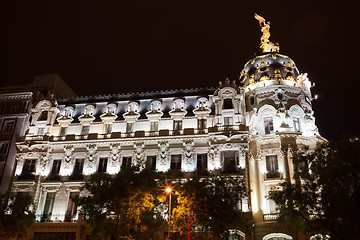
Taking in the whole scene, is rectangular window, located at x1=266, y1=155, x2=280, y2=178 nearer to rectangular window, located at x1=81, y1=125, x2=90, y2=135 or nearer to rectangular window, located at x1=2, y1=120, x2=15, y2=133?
rectangular window, located at x1=81, y1=125, x2=90, y2=135

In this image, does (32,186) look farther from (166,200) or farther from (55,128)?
(166,200)

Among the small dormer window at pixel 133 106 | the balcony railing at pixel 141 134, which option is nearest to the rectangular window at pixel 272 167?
the balcony railing at pixel 141 134

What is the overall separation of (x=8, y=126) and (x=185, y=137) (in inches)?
962

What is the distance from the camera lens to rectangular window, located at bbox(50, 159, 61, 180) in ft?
137

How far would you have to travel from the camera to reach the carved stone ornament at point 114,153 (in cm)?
4141

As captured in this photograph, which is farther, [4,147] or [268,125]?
[4,147]

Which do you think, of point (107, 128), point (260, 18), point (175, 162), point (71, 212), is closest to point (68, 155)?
point (107, 128)

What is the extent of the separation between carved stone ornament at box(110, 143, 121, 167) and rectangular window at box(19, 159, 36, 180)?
9844mm

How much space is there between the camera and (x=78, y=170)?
42.1 metres

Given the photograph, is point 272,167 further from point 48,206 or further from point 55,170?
point 48,206

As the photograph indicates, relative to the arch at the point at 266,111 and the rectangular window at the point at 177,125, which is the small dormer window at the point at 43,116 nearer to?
the rectangular window at the point at 177,125

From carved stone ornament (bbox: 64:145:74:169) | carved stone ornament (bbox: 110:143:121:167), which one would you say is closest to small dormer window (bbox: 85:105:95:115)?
carved stone ornament (bbox: 64:145:74:169)

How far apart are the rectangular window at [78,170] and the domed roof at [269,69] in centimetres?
2306

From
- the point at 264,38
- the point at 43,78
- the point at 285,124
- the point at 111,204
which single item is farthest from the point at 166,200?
A: the point at 43,78
